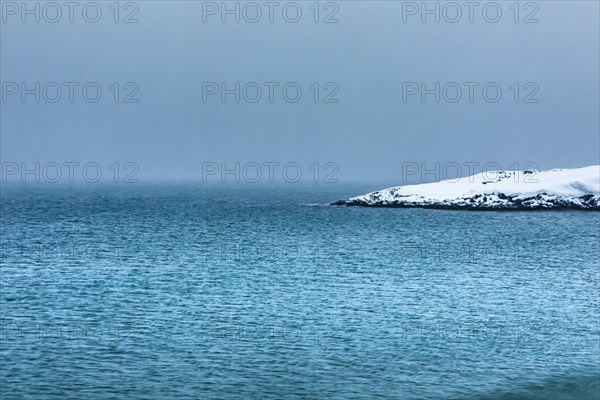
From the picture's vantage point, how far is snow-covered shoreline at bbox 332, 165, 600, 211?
142 meters

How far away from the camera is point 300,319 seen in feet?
131

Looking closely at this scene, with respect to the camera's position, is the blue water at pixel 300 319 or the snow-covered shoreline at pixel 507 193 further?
the snow-covered shoreline at pixel 507 193

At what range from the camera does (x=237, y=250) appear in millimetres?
77875

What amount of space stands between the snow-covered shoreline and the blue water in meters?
58.7

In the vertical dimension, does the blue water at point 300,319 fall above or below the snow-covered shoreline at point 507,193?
below

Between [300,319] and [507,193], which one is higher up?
[507,193]

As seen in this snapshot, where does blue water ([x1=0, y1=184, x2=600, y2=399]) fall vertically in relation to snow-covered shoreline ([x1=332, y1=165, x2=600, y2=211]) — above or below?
below

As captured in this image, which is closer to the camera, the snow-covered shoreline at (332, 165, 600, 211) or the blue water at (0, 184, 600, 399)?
the blue water at (0, 184, 600, 399)

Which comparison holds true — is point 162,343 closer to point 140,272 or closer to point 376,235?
point 140,272

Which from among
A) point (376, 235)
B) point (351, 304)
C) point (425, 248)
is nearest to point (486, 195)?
point (376, 235)

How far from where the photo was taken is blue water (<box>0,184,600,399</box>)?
91.5ft

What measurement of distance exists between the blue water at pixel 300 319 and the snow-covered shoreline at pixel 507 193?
5874 cm

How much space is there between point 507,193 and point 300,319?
114 metres

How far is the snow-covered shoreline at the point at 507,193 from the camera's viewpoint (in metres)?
142
